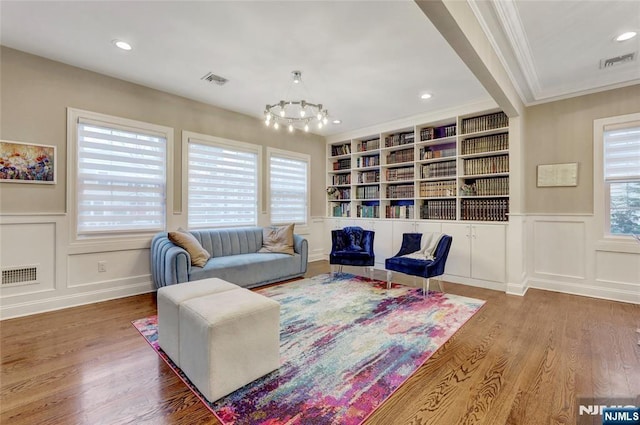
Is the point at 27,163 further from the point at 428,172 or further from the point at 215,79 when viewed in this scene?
the point at 428,172

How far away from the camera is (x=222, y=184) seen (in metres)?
4.55

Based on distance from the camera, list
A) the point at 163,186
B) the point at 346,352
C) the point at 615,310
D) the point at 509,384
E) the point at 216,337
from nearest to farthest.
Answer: the point at 216,337, the point at 509,384, the point at 346,352, the point at 615,310, the point at 163,186

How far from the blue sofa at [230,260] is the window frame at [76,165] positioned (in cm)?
35

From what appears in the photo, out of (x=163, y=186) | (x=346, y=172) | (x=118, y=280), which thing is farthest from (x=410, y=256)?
(x=118, y=280)

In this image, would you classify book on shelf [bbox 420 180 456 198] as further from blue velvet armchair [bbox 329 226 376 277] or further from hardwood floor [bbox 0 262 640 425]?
hardwood floor [bbox 0 262 640 425]

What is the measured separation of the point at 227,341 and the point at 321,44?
262cm

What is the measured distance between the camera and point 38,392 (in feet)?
5.77

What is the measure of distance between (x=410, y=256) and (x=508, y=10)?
9.16ft

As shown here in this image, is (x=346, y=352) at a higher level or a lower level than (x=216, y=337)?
lower

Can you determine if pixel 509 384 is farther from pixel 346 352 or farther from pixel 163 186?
pixel 163 186

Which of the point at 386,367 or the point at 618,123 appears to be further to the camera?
the point at 618,123

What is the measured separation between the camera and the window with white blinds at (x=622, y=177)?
11.3 feet

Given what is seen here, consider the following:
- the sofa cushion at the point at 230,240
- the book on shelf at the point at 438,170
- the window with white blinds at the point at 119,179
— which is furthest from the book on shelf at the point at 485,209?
the window with white blinds at the point at 119,179

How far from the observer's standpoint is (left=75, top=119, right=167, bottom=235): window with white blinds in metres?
3.35
